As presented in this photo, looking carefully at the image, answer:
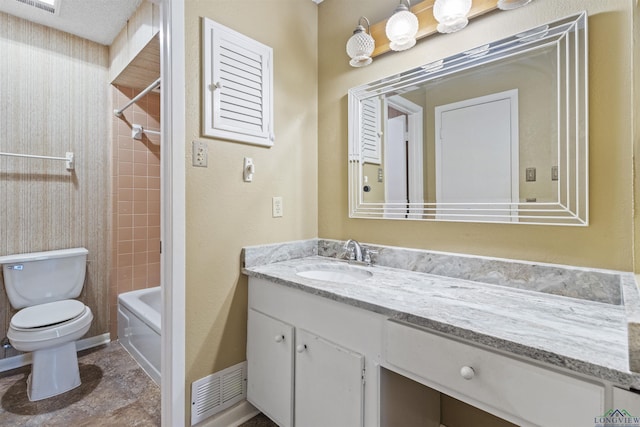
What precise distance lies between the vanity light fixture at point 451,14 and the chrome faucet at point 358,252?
3.52 feet

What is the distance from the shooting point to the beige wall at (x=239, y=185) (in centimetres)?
141

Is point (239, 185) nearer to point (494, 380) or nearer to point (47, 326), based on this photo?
point (494, 380)

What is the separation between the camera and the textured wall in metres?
2.07

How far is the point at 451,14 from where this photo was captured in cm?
128

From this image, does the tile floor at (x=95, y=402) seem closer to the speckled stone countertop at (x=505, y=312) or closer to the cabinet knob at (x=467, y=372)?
the speckled stone countertop at (x=505, y=312)

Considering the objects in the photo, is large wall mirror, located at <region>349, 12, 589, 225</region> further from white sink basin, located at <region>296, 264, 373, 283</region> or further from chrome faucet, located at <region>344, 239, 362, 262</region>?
white sink basin, located at <region>296, 264, 373, 283</region>

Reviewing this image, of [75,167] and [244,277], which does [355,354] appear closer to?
[244,277]

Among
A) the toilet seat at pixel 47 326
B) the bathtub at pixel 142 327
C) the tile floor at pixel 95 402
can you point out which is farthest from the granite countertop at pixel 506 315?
the toilet seat at pixel 47 326

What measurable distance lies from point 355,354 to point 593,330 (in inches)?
26.6

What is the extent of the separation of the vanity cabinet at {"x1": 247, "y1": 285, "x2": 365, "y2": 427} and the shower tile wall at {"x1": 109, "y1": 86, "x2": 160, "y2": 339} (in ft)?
5.05

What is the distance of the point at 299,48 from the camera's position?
6.07 feet

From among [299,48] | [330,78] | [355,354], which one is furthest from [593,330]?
[299,48]

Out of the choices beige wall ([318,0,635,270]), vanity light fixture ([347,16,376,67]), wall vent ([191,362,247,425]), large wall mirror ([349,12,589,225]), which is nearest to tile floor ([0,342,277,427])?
wall vent ([191,362,247,425])

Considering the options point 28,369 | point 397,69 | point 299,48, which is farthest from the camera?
point 28,369
